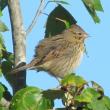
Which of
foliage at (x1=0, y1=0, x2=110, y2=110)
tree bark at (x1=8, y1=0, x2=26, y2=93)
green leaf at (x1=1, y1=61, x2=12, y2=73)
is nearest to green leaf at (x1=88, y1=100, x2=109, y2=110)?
foliage at (x1=0, y1=0, x2=110, y2=110)

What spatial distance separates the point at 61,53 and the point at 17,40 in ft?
9.08

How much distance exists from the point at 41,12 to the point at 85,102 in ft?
5.78

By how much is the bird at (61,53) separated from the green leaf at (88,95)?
141 inches

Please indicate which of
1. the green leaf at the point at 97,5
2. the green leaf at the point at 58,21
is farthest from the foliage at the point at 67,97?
the green leaf at the point at 58,21

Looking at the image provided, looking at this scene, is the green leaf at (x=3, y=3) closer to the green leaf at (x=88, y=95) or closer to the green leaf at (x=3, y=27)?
the green leaf at (x=3, y=27)

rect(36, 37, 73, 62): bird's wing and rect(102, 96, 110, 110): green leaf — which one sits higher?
rect(102, 96, 110, 110): green leaf

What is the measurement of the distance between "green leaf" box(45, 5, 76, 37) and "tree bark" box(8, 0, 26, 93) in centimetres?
35

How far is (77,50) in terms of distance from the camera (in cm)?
805

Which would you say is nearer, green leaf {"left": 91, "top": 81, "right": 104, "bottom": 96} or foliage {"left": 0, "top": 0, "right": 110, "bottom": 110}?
foliage {"left": 0, "top": 0, "right": 110, "bottom": 110}

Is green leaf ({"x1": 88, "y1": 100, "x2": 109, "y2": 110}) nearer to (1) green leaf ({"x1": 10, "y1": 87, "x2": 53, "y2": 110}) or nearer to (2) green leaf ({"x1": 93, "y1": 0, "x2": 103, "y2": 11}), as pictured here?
(1) green leaf ({"x1": 10, "y1": 87, "x2": 53, "y2": 110})

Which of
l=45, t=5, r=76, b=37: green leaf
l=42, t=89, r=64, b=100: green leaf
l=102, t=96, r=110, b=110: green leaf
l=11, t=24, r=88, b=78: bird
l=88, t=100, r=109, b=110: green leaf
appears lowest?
l=11, t=24, r=88, b=78: bird

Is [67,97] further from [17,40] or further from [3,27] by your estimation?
[17,40]

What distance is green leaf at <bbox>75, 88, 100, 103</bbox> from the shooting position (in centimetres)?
338

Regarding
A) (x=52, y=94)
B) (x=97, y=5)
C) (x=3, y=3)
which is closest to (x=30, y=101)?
(x=52, y=94)
